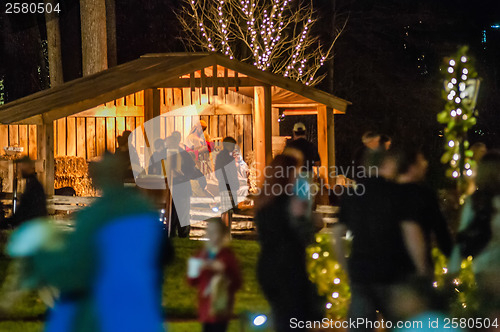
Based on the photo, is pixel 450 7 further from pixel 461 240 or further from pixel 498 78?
pixel 461 240

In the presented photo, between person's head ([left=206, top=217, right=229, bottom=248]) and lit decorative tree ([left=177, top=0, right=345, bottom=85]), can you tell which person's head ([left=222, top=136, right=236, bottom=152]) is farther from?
lit decorative tree ([left=177, top=0, right=345, bottom=85])

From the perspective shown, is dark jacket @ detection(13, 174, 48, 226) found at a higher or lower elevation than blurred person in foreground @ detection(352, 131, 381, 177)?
lower

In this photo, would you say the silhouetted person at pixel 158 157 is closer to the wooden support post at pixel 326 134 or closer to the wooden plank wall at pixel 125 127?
the wooden plank wall at pixel 125 127

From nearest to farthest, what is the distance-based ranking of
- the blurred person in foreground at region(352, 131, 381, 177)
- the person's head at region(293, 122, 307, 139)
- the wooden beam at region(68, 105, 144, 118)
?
the blurred person in foreground at region(352, 131, 381, 177) < the person's head at region(293, 122, 307, 139) < the wooden beam at region(68, 105, 144, 118)

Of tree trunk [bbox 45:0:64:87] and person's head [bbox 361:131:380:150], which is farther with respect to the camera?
tree trunk [bbox 45:0:64:87]

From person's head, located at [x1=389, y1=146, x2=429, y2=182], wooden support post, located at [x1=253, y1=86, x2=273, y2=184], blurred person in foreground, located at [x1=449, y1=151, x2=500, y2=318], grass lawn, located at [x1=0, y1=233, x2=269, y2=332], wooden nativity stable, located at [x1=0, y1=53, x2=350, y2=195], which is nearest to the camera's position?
person's head, located at [x1=389, y1=146, x2=429, y2=182]

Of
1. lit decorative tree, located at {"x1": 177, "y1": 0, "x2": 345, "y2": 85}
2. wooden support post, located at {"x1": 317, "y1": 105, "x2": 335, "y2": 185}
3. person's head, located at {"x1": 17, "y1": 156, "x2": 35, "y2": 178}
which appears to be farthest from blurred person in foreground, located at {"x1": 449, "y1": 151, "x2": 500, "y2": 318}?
lit decorative tree, located at {"x1": 177, "y1": 0, "x2": 345, "y2": 85}

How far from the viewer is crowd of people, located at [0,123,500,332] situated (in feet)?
14.8

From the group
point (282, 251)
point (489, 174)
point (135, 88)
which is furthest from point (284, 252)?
point (135, 88)

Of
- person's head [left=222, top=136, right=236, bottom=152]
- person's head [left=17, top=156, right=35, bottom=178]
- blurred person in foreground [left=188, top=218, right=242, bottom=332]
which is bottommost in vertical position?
blurred person in foreground [left=188, top=218, right=242, bottom=332]

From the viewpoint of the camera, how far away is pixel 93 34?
23.9 metres

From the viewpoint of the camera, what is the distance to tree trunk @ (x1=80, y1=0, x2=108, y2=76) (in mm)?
23734

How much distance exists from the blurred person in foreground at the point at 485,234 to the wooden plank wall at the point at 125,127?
13.0 meters

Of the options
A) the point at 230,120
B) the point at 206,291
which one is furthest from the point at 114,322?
the point at 230,120
